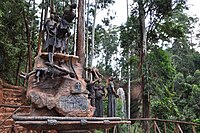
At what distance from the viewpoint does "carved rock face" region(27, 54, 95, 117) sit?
176 inches

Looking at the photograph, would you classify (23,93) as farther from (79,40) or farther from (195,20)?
(195,20)

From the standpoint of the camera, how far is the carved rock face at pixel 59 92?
14.7 ft

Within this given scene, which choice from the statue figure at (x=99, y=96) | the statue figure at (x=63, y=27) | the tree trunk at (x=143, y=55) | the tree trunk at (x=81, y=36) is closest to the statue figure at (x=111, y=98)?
the statue figure at (x=99, y=96)

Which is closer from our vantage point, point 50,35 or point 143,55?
point 50,35

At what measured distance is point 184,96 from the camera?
50.3ft

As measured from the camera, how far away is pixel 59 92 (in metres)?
4.61

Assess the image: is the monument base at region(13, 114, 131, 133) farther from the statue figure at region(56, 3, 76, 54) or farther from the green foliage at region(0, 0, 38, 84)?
the green foliage at region(0, 0, 38, 84)

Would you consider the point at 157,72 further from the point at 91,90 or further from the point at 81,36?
the point at 91,90

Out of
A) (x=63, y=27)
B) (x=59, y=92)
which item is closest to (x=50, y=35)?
(x=63, y=27)

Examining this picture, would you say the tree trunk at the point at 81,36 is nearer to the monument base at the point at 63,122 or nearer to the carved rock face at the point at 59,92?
the carved rock face at the point at 59,92

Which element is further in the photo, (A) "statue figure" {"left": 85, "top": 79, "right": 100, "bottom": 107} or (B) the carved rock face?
Answer: (A) "statue figure" {"left": 85, "top": 79, "right": 100, "bottom": 107}

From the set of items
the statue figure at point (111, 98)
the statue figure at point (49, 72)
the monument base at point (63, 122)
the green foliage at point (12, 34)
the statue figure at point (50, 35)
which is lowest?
the monument base at point (63, 122)

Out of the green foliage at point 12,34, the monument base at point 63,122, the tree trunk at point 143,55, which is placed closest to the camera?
the monument base at point 63,122

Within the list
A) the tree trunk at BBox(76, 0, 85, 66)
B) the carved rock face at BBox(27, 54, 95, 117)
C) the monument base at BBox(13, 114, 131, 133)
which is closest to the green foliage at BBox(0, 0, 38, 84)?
the tree trunk at BBox(76, 0, 85, 66)
